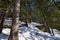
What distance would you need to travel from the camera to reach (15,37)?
513cm

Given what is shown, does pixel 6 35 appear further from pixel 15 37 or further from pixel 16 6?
pixel 16 6

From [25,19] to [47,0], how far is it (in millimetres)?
1450

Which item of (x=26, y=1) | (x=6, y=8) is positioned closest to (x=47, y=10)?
(x=26, y=1)

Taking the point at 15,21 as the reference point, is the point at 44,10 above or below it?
above

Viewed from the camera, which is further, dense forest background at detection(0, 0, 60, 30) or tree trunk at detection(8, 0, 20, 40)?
dense forest background at detection(0, 0, 60, 30)

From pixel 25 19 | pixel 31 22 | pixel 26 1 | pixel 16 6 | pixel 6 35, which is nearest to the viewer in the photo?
pixel 16 6

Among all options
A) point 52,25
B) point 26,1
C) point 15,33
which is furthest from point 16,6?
point 52,25

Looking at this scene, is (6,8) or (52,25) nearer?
(6,8)

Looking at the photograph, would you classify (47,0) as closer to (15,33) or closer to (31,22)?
(31,22)

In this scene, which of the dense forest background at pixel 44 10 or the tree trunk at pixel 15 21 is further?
the dense forest background at pixel 44 10

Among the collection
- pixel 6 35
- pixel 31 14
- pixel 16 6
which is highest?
pixel 16 6

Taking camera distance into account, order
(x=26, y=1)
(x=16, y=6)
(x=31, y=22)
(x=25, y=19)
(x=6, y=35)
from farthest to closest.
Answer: (x=31, y=22) < (x=25, y=19) < (x=26, y=1) < (x=6, y=35) < (x=16, y=6)

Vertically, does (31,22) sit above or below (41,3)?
below

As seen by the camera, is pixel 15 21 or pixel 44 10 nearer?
pixel 15 21
